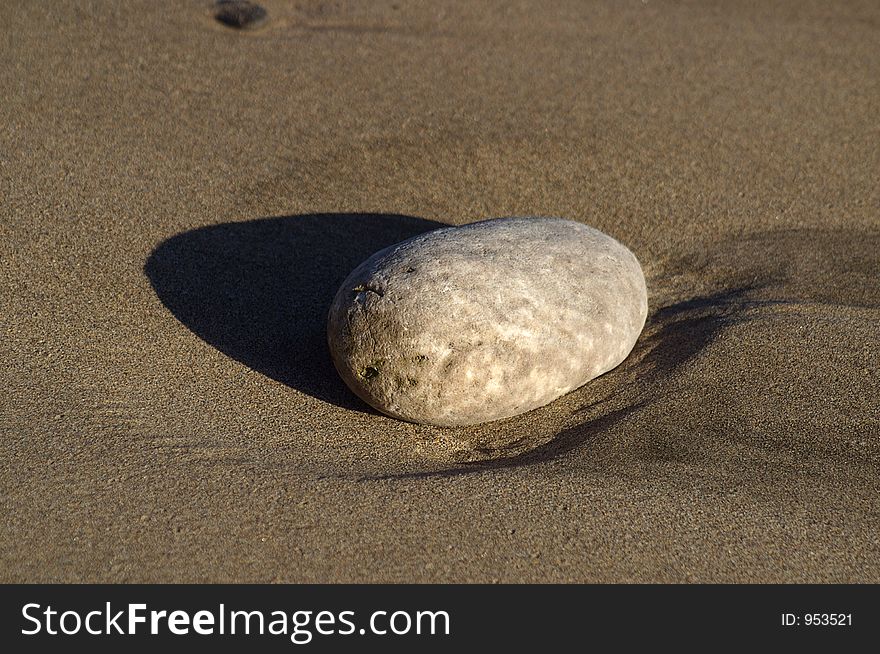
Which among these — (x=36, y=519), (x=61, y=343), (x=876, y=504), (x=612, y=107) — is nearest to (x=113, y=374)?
(x=61, y=343)

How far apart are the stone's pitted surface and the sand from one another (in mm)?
179

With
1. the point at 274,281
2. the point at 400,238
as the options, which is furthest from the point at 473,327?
the point at 400,238

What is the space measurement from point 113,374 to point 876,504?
265cm

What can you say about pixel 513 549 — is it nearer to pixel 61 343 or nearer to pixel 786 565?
pixel 786 565

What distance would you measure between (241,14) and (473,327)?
3.61m

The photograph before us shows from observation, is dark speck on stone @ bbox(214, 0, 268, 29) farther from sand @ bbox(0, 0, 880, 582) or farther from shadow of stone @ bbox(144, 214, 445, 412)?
shadow of stone @ bbox(144, 214, 445, 412)

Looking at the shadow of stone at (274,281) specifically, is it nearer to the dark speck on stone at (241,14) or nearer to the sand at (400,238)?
the sand at (400,238)

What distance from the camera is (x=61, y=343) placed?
11.7ft

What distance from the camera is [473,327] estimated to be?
321 centimetres

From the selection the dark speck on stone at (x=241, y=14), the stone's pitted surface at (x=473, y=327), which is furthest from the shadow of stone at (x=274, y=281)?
the dark speck on stone at (x=241, y=14)

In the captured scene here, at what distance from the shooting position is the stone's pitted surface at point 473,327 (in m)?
3.21

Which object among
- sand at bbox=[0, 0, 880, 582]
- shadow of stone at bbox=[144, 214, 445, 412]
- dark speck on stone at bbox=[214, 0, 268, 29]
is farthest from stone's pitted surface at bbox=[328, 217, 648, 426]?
dark speck on stone at bbox=[214, 0, 268, 29]

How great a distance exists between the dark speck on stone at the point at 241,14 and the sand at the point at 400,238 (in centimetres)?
11

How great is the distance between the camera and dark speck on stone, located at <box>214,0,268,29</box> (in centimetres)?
587
